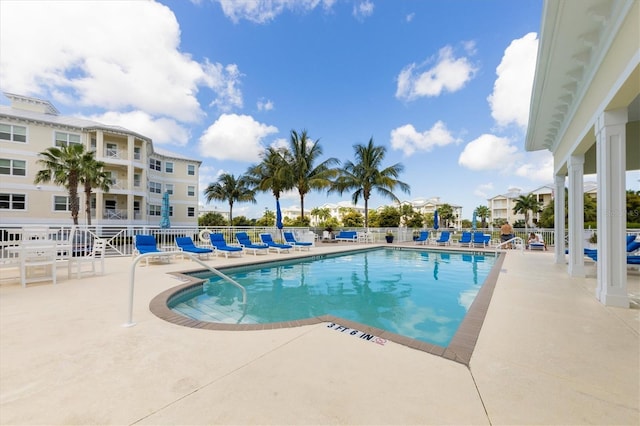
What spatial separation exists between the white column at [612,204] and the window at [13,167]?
28614 mm

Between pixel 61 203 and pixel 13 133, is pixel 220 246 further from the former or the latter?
pixel 13 133

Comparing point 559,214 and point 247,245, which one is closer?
point 559,214

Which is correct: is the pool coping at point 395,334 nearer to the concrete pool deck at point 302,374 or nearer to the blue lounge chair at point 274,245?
the concrete pool deck at point 302,374

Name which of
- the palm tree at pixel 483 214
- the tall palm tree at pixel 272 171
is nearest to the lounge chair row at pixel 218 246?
the tall palm tree at pixel 272 171

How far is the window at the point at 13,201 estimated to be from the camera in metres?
17.7

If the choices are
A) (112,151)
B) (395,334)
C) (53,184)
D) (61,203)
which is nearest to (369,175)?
(395,334)

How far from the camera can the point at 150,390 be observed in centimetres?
210

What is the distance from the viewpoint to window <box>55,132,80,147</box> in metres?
19.6

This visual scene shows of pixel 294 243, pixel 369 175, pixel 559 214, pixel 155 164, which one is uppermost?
pixel 155 164

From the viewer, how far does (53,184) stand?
19000 mm

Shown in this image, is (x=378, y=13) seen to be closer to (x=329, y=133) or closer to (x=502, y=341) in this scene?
(x=329, y=133)

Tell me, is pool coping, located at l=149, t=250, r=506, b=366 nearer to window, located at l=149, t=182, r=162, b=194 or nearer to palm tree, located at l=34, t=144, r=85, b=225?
palm tree, located at l=34, t=144, r=85, b=225

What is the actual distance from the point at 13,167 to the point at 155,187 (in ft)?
29.7

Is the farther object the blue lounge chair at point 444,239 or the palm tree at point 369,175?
the palm tree at point 369,175
